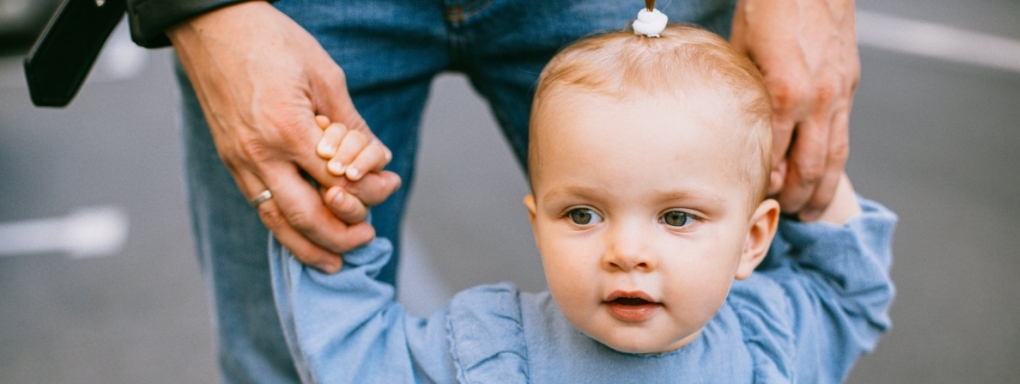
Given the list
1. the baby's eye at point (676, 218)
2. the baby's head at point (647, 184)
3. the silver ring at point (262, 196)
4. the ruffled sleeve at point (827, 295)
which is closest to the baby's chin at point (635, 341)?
the baby's head at point (647, 184)

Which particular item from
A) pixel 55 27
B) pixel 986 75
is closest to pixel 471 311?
pixel 55 27

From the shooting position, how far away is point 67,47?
136cm

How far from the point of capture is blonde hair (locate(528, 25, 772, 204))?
3.45ft

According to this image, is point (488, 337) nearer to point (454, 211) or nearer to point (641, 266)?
point (641, 266)

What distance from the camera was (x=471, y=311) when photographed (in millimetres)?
1241

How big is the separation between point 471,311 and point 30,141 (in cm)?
356

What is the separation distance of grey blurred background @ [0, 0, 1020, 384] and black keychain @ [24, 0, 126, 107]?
156cm

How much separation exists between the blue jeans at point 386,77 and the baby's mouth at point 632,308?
1.61 ft

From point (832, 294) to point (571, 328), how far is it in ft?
1.40

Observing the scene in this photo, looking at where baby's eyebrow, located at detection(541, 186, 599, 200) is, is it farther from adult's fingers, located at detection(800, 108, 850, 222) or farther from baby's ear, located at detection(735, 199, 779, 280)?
adult's fingers, located at detection(800, 108, 850, 222)

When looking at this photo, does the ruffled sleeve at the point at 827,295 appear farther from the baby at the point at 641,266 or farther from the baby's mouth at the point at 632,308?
the baby's mouth at the point at 632,308

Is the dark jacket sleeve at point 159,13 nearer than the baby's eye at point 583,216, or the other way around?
the baby's eye at point 583,216

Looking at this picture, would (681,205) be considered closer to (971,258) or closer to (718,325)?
(718,325)

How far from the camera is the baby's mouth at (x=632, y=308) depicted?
104 cm
